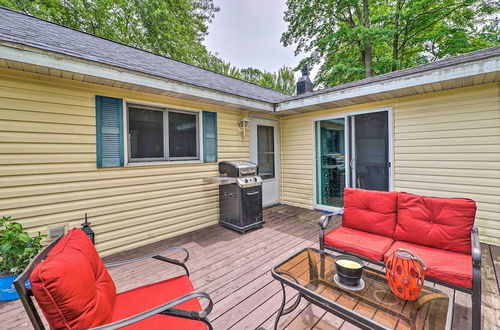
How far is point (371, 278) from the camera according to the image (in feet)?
5.32

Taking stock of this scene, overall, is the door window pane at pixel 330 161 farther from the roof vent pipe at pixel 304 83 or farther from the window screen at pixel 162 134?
the window screen at pixel 162 134

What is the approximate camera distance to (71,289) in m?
0.98

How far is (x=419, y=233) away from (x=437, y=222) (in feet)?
0.66

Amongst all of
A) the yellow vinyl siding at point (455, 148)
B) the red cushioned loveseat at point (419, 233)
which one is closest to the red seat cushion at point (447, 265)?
the red cushioned loveseat at point (419, 233)

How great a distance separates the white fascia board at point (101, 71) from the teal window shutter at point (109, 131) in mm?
474

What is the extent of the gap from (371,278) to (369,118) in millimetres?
3508

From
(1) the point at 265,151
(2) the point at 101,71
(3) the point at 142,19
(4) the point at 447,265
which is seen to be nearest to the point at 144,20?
(3) the point at 142,19

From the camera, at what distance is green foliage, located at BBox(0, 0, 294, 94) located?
8.12m

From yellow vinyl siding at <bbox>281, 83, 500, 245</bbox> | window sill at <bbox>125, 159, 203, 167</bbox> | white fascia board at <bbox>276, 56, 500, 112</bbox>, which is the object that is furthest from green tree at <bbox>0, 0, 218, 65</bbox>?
yellow vinyl siding at <bbox>281, 83, 500, 245</bbox>

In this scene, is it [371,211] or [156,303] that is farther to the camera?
[371,211]

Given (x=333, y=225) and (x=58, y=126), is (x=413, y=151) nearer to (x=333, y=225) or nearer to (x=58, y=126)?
(x=333, y=225)

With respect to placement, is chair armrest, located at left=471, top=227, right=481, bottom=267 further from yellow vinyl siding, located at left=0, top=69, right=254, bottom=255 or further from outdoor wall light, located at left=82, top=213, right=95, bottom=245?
outdoor wall light, located at left=82, top=213, right=95, bottom=245

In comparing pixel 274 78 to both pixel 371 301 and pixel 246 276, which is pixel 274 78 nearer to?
pixel 246 276

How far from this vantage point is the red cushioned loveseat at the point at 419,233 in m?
1.71
